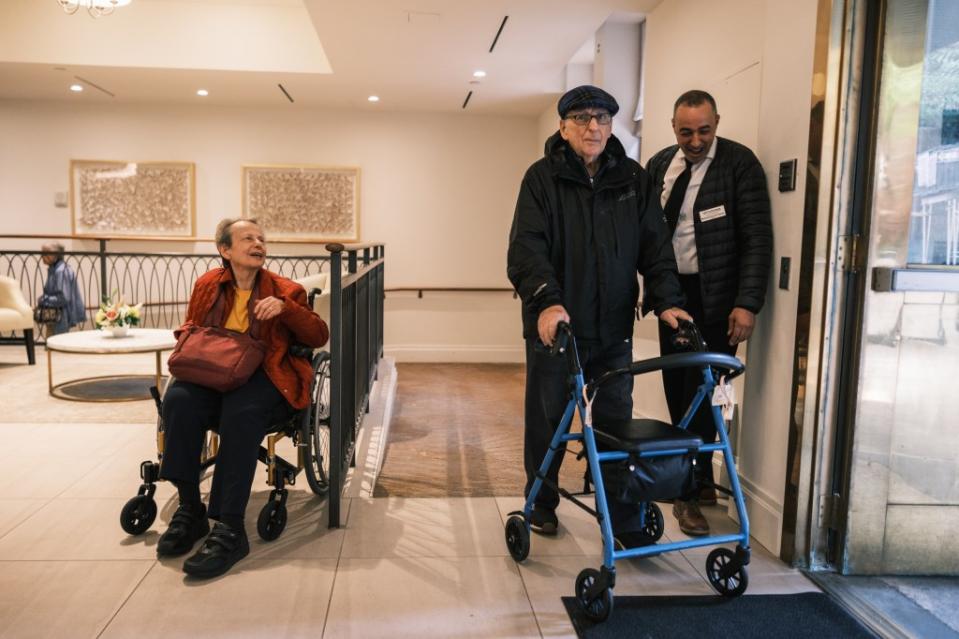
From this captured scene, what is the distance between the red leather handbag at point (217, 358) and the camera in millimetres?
2488

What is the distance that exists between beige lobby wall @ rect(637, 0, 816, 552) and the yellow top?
1.92m

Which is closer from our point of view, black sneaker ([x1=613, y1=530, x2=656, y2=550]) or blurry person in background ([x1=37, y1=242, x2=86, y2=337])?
black sneaker ([x1=613, y1=530, x2=656, y2=550])

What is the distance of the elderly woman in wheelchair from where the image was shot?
2412mm

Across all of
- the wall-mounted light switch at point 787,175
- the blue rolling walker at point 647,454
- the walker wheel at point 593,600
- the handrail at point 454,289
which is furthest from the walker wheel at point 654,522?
the handrail at point 454,289

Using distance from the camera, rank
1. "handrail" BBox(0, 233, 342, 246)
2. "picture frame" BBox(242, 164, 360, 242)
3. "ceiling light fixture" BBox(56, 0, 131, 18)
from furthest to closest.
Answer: "picture frame" BBox(242, 164, 360, 242), "handrail" BBox(0, 233, 342, 246), "ceiling light fixture" BBox(56, 0, 131, 18)

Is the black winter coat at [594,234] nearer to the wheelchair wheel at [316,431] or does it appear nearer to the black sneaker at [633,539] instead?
the black sneaker at [633,539]

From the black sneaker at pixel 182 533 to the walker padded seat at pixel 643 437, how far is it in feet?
4.66

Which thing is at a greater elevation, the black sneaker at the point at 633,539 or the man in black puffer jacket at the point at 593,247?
the man in black puffer jacket at the point at 593,247

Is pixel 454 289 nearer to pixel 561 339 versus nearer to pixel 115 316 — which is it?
pixel 115 316

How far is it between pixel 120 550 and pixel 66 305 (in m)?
5.03

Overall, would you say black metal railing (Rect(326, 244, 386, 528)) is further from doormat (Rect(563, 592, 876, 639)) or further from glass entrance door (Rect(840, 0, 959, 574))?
glass entrance door (Rect(840, 0, 959, 574))

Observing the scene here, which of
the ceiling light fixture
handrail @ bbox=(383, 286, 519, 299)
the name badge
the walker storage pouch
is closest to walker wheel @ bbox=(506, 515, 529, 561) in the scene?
the walker storage pouch

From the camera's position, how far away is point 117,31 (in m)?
5.75

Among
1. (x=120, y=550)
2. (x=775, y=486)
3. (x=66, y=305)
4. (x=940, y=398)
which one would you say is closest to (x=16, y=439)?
(x=120, y=550)
